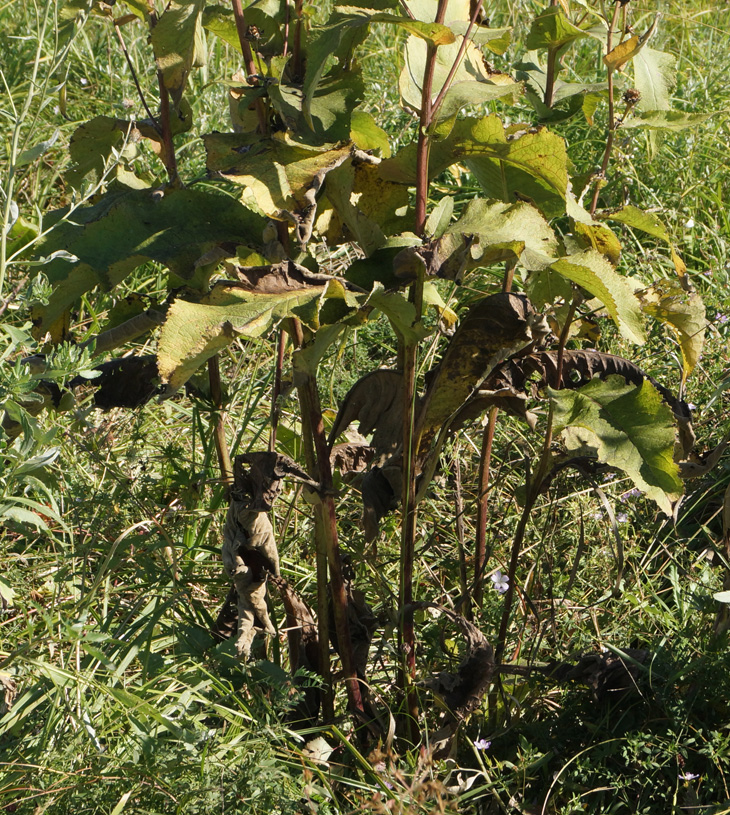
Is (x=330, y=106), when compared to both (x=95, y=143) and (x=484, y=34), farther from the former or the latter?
(x=95, y=143)

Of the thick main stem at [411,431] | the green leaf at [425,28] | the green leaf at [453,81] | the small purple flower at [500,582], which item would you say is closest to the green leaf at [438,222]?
the thick main stem at [411,431]

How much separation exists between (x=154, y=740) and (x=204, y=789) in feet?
0.49

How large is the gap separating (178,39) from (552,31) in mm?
622

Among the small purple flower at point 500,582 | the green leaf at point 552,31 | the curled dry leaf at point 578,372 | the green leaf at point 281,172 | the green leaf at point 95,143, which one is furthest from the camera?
the small purple flower at point 500,582

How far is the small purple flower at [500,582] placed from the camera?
199 centimetres

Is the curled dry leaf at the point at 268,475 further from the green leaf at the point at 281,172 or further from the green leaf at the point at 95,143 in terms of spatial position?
the green leaf at the point at 95,143

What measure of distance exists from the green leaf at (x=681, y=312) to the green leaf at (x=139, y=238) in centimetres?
66

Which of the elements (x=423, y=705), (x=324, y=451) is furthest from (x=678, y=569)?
(x=324, y=451)

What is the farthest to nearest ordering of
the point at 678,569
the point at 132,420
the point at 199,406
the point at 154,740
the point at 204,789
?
1. the point at 132,420
2. the point at 678,569
3. the point at 199,406
4. the point at 154,740
5. the point at 204,789

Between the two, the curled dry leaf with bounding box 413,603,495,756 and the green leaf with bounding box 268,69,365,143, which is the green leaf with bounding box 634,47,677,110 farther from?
the curled dry leaf with bounding box 413,603,495,756

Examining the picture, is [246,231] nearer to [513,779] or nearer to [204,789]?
[204,789]

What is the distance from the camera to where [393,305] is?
4.01 ft

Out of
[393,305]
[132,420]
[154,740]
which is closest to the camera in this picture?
→ [393,305]

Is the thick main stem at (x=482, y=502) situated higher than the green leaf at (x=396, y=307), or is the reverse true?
the green leaf at (x=396, y=307)
